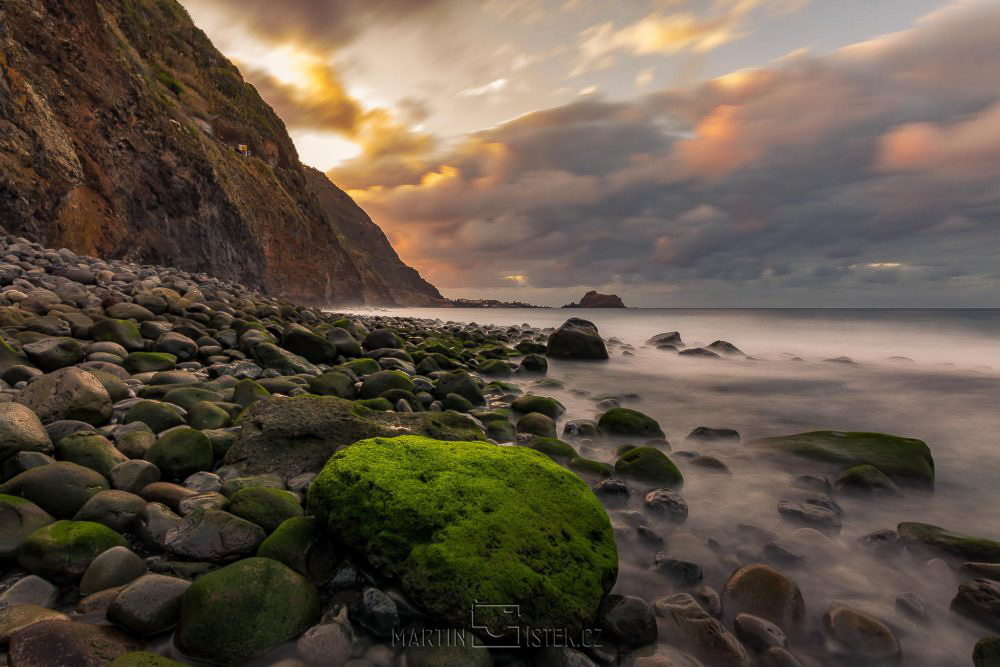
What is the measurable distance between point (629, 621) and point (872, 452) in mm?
4614

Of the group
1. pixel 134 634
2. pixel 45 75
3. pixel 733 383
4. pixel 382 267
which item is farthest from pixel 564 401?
pixel 382 267

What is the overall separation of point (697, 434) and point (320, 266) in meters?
41.9

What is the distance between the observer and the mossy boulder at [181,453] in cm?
333

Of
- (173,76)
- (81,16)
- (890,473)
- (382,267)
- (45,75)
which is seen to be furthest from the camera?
(382,267)

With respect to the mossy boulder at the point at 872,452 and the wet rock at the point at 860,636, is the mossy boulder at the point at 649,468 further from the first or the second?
the mossy boulder at the point at 872,452

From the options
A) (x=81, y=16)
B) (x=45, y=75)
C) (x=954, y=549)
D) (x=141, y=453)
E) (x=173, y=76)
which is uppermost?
(x=173, y=76)

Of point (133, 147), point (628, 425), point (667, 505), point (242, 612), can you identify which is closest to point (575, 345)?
point (628, 425)

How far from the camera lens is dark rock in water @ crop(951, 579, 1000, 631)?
9.29ft

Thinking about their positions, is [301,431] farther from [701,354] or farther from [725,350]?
[725,350]

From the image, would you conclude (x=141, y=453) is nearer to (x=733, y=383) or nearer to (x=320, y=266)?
(x=733, y=383)

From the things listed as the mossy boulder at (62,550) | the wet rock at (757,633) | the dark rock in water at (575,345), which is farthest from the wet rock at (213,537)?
the dark rock in water at (575,345)

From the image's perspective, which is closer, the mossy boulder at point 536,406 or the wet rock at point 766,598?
the wet rock at point 766,598

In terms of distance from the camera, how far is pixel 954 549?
3498mm

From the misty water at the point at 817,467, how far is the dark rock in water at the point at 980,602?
81 millimetres
